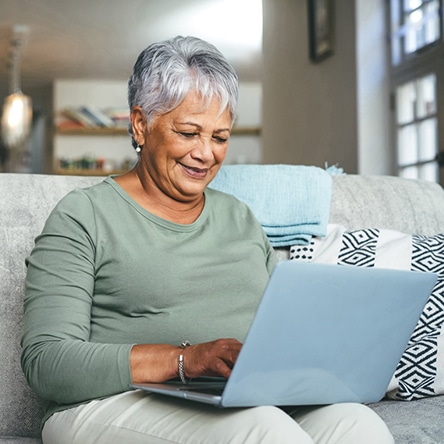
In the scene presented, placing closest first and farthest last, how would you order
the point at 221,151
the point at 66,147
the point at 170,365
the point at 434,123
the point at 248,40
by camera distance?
the point at 170,365 → the point at 221,151 → the point at 434,123 → the point at 248,40 → the point at 66,147

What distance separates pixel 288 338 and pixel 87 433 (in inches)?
13.8

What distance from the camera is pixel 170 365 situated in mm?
1155

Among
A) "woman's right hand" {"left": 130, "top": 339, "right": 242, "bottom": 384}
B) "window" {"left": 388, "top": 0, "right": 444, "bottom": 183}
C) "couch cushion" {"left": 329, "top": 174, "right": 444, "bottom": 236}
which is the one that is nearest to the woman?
"woman's right hand" {"left": 130, "top": 339, "right": 242, "bottom": 384}

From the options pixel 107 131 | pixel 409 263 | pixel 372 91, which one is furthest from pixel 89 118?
pixel 409 263

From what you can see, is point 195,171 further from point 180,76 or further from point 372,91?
point 372,91

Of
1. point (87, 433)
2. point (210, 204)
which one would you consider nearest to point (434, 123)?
point (210, 204)

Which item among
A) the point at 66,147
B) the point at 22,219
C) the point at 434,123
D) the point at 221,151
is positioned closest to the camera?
the point at 221,151

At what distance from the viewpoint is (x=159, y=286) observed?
1.37 m

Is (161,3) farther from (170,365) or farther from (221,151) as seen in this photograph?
(170,365)

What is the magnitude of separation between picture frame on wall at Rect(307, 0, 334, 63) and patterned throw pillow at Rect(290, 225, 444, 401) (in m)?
2.87

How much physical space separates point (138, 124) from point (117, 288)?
1.07 ft

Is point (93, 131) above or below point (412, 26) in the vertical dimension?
below

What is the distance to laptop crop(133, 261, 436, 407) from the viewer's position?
993 mm

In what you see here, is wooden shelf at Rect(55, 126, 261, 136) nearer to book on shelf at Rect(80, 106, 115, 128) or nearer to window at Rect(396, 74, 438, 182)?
book on shelf at Rect(80, 106, 115, 128)
